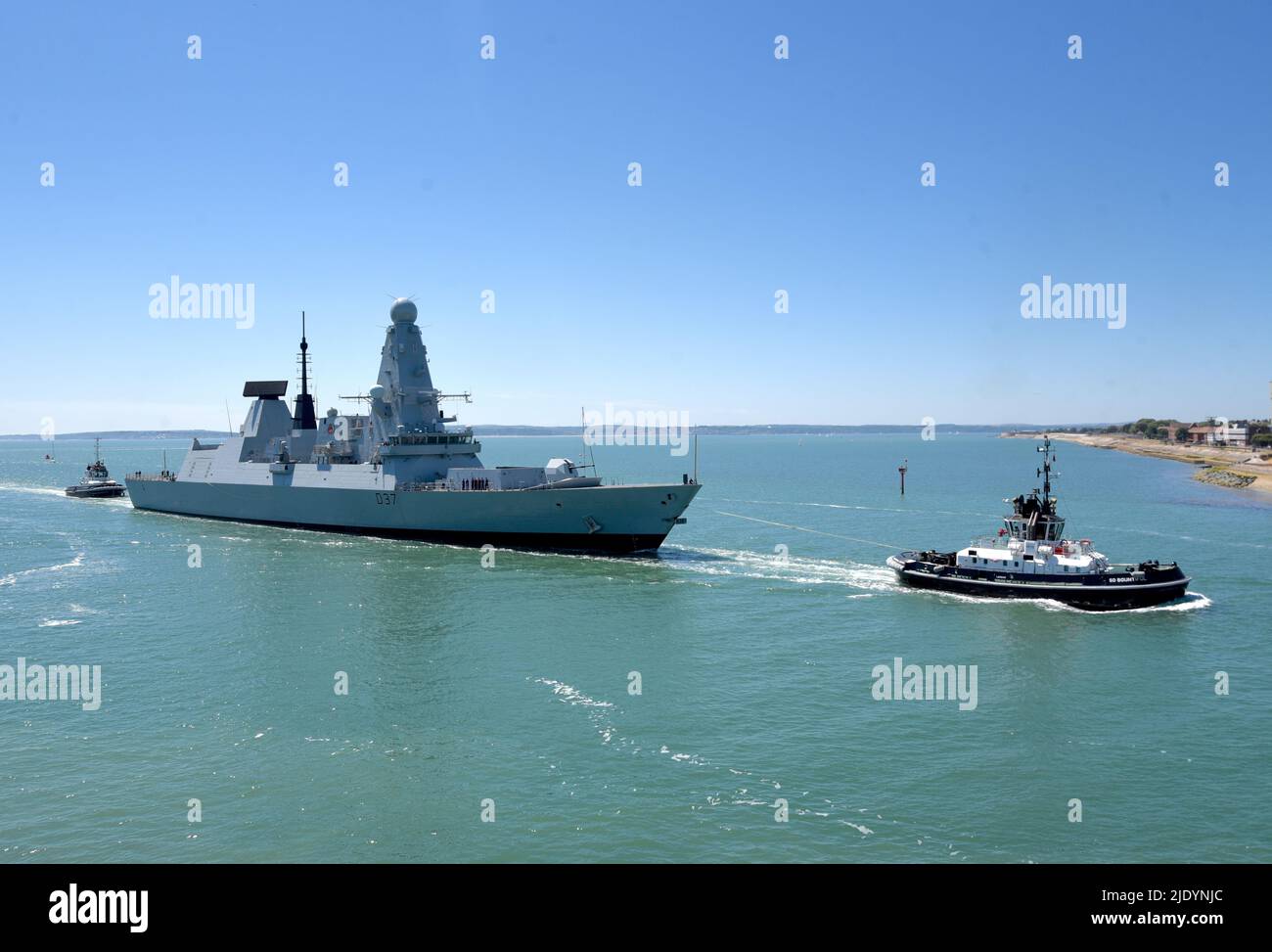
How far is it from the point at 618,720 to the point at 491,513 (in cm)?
2928

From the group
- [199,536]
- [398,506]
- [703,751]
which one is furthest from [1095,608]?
[199,536]

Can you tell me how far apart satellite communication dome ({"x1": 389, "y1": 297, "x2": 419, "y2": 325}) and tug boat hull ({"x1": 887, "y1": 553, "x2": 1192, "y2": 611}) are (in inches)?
1443

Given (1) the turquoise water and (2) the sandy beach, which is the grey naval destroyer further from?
(2) the sandy beach

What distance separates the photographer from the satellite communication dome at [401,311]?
5628cm

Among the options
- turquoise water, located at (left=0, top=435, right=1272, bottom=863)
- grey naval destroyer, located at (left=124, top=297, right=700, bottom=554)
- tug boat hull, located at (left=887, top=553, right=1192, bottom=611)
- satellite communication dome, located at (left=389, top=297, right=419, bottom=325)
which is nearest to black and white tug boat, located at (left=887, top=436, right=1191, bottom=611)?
tug boat hull, located at (left=887, top=553, right=1192, bottom=611)

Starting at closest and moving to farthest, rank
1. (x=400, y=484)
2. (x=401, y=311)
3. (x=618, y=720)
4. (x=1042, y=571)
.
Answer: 1. (x=618, y=720)
2. (x=1042, y=571)
3. (x=400, y=484)
4. (x=401, y=311)

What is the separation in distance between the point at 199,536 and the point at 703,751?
4860 cm

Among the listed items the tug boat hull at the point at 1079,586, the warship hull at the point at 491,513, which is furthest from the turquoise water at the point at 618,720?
the warship hull at the point at 491,513

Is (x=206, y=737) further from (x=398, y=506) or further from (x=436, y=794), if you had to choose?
(x=398, y=506)

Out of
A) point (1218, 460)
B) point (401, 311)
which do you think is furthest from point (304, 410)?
point (1218, 460)

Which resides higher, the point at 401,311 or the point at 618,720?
the point at 401,311

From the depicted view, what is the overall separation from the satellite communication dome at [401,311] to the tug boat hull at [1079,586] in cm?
3665

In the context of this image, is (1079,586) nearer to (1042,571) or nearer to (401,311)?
(1042,571)

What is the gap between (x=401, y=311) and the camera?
56281 mm
